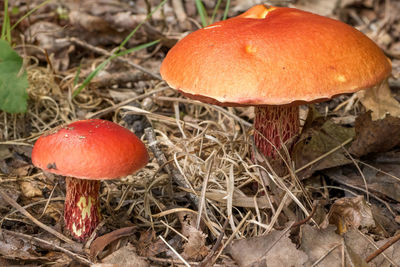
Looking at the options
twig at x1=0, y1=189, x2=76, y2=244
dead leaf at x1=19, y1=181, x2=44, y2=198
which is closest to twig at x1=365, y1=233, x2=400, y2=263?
twig at x1=0, y1=189, x2=76, y2=244

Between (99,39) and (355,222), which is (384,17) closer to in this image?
(99,39)

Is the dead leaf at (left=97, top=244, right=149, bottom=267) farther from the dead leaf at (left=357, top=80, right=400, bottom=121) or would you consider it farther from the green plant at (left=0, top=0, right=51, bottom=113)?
the dead leaf at (left=357, top=80, right=400, bottom=121)

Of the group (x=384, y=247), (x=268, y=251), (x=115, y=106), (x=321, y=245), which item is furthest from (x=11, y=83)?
(x=384, y=247)

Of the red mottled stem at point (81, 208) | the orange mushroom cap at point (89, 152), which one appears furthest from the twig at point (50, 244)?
the orange mushroom cap at point (89, 152)

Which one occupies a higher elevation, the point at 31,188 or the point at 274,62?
the point at 274,62

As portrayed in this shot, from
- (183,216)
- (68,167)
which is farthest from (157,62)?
(68,167)

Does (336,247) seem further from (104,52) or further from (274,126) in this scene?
(104,52)
